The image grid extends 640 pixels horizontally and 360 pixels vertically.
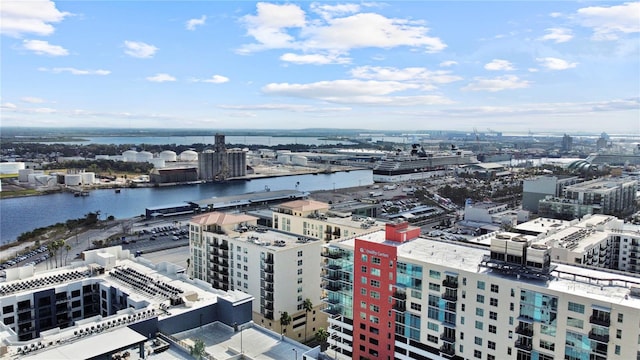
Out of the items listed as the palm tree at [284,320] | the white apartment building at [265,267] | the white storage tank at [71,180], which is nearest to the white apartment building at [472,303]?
the palm tree at [284,320]

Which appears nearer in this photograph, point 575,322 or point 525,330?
point 575,322

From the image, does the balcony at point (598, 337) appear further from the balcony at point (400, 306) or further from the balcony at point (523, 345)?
the balcony at point (400, 306)

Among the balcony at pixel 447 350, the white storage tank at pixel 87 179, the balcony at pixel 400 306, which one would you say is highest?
the balcony at pixel 400 306

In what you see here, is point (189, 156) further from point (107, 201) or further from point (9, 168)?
point (107, 201)

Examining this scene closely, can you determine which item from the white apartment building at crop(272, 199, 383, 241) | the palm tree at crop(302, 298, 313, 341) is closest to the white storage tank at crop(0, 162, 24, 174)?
the white apartment building at crop(272, 199, 383, 241)

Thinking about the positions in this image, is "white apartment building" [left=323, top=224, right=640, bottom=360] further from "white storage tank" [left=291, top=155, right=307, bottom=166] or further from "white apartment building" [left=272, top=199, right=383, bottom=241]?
"white storage tank" [left=291, top=155, right=307, bottom=166]

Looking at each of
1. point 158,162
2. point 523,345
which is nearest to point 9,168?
point 158,162

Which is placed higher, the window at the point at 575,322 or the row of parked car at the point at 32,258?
the window at the point at 575,322

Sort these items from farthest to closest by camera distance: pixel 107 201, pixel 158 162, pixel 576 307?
pixel 158 162
pixel 107 201
pixel 576 307
